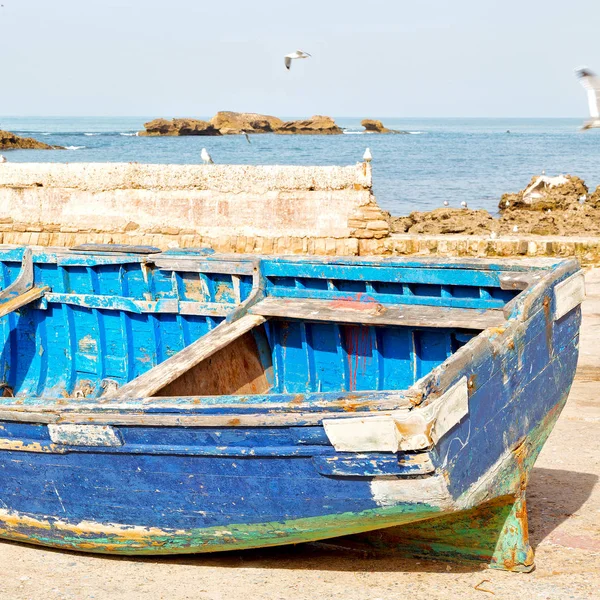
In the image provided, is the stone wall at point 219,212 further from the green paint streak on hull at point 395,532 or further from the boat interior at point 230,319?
the green paint streak on hull at point 395,532

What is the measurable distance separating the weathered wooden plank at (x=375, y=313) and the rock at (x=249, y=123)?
96.5 metres

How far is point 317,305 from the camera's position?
5.71 metres

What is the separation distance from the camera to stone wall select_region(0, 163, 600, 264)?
1124 centimetres

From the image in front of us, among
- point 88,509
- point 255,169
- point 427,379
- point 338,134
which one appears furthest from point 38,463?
point 338,134

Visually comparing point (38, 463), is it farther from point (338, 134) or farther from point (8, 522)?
point (338, 134)

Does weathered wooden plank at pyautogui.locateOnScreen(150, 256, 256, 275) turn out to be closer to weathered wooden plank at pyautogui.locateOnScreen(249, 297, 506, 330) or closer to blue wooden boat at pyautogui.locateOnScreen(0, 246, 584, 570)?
blue wooden boat at pyautogui.locateOnScreen(0, 246, 584, 570)

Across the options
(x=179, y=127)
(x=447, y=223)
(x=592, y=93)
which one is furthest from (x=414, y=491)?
(x=179, y=127)

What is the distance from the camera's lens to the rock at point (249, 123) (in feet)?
333


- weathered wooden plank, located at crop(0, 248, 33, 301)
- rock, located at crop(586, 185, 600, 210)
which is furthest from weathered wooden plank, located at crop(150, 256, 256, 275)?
rock, located at crop(586, 185, 600, 210)

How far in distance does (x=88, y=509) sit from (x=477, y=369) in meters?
2.07

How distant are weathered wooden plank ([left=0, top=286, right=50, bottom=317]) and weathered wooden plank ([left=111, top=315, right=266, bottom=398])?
1986 mm

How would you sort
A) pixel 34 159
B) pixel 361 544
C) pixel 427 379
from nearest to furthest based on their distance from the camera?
pixel 427 379 < pixel 361 544 < pixel 34 159

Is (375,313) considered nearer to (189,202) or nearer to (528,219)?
(189,202)

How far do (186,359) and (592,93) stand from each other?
6.42 metres
